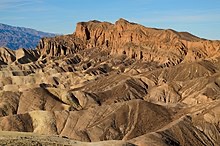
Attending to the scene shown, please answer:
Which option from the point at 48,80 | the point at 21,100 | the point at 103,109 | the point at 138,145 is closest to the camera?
the point at 138,145

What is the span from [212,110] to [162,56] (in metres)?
110

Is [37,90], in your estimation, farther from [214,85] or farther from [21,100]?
[214,85]

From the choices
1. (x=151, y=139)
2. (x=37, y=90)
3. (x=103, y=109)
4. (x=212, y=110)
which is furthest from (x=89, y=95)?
(x=151, y=139)

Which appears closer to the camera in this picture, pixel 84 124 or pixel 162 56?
pixel 84 124

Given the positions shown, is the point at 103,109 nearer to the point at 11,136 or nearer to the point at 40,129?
the point at 40,129

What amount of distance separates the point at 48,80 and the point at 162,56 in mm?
53830

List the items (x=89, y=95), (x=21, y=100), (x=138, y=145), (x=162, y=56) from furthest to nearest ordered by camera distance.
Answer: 1. (x=162, y=56)
2. (x=89, y=95)
3. (x=21, y=100)
4. (x=138, y=145)

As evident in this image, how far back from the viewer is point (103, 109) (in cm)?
9644

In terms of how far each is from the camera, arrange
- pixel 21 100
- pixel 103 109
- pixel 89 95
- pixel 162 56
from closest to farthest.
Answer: pixel 103 109
pixel 21 100
pixel 89 95
pixel 162 56

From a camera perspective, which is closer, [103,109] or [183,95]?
[103,109]

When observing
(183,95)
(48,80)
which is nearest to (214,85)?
(183,95)

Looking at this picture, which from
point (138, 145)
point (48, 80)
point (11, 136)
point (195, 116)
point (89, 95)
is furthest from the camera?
point (48, 80)

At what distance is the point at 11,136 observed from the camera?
59.1m

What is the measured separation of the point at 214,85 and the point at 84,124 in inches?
1858
